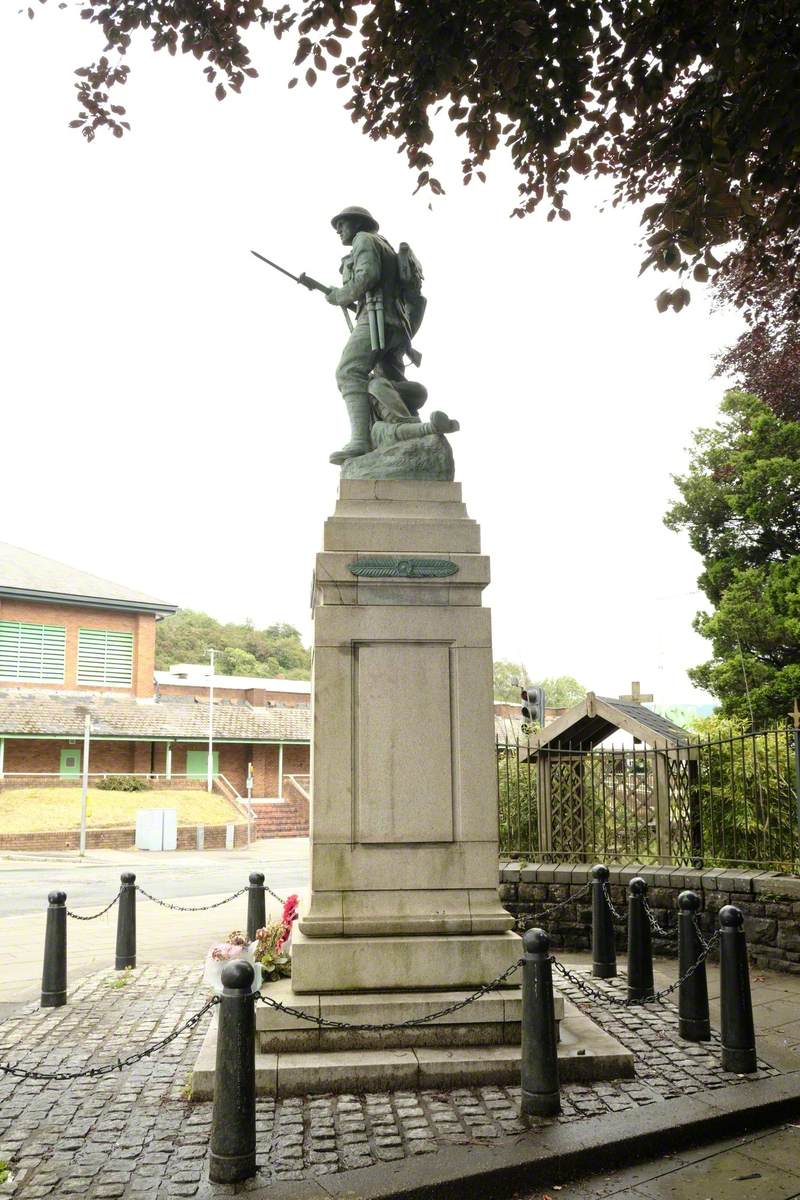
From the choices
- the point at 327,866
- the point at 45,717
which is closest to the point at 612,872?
the point at 327,866

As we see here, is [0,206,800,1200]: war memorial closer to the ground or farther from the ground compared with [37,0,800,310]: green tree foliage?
closer to the ground

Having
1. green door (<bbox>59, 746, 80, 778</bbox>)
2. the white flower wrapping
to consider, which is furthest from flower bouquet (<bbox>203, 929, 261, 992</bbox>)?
green door (<bbox>59, 746, 80, 778</bbox>)

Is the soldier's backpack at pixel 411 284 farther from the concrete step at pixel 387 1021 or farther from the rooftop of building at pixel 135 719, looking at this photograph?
the rooftop of building at pixel 135 719

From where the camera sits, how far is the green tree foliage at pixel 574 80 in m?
4.64

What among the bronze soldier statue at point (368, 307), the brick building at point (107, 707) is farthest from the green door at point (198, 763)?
the bronze soldier statue at point (368, 307)

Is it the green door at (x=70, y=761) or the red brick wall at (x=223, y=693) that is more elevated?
the red brick wall at (x=223, y=693)

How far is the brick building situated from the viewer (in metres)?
34.9

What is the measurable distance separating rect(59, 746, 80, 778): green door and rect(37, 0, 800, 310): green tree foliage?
31.4 meters

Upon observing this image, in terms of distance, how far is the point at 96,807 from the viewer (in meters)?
31.9

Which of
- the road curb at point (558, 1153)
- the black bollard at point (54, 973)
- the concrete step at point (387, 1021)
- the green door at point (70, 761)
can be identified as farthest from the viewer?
the green door at point (70, 761)

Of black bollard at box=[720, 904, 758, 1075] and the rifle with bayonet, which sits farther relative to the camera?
the rifle with bayonet

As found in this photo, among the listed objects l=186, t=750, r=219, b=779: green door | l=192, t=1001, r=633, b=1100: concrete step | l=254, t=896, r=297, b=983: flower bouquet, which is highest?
l=186, t=750, r=219, b=779: green door

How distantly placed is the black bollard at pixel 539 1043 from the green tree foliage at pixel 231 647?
7256 centimetres

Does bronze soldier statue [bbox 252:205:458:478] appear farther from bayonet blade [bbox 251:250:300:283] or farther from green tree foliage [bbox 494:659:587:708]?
green tree foliage [bbox 494:659:587:708]
